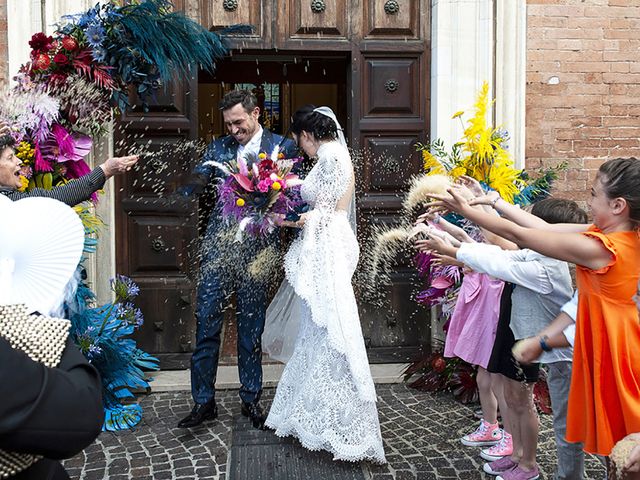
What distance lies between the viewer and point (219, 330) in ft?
15.2

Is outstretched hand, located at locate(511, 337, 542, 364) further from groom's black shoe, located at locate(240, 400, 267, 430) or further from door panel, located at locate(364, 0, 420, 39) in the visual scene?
door panel, located at locate(364, 0, 420, 39)

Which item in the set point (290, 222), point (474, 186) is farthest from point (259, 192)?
point (474, 186)

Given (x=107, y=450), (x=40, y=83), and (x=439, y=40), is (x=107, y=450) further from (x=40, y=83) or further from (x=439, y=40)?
(x=439, y=40)

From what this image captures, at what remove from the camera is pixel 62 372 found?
1.21m

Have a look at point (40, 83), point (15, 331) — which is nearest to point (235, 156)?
point (40, 83)

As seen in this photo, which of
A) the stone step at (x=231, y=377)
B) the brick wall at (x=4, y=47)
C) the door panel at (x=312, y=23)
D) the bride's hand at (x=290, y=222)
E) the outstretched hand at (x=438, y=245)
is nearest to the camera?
the outstretched hand at (x=438, y=245)

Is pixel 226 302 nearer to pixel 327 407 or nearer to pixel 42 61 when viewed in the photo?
pixel 327 407

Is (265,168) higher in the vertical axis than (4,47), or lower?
lower

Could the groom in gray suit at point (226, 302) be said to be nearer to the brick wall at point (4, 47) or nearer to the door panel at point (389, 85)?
the door panel at point (389, 85)

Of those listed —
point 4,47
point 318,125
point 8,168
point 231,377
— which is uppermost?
point 4,47

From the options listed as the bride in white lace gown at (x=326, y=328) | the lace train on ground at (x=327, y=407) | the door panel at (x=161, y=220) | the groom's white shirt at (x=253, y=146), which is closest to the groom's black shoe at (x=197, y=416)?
the bride in white lace gown at (x=326, y=328)

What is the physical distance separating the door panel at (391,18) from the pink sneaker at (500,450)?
351 cm

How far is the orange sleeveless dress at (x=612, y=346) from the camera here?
2.49m

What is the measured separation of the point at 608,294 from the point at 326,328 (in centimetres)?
189
